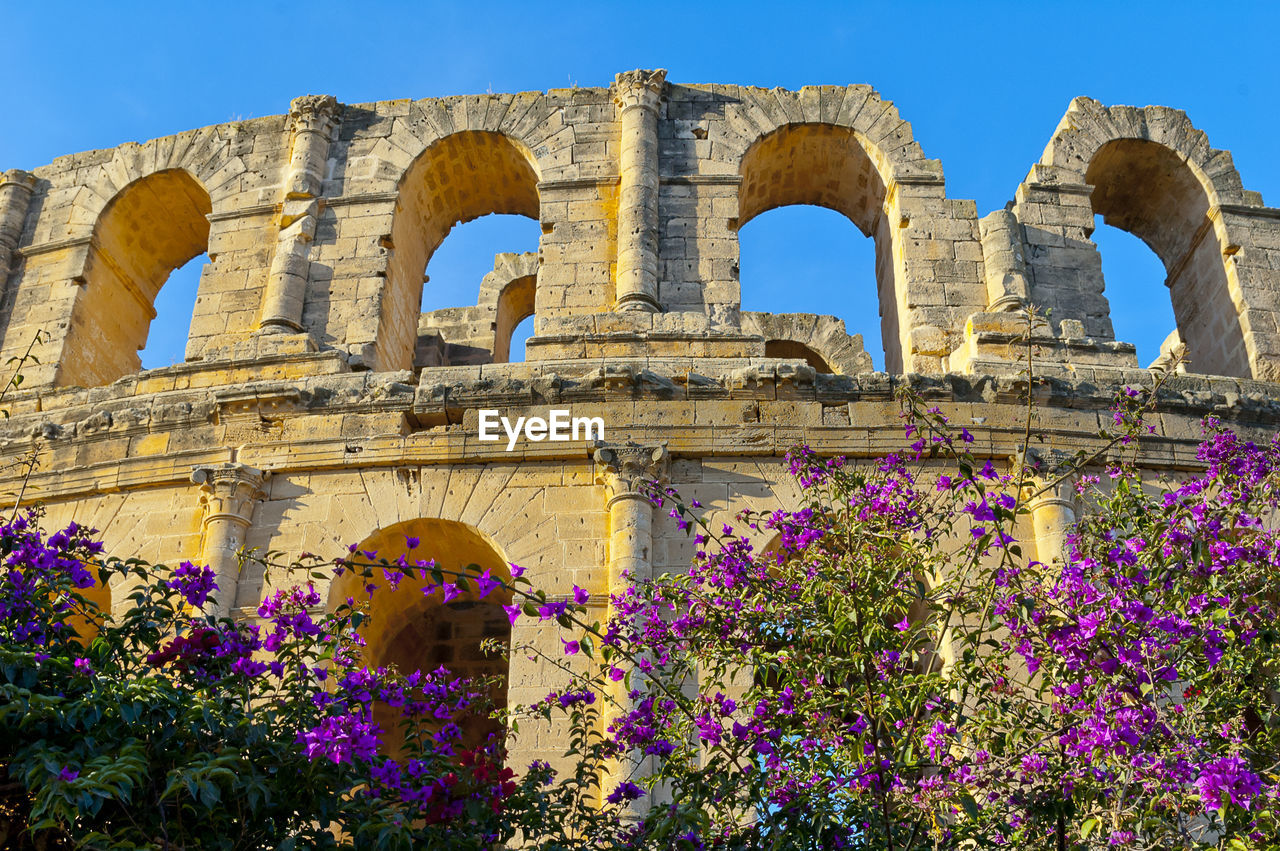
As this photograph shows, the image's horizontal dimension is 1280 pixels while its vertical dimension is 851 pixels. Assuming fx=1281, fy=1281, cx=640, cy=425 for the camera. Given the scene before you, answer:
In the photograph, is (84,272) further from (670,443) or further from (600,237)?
(670,443)

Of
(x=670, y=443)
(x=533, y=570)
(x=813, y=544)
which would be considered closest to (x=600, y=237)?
(x=670, y=443)

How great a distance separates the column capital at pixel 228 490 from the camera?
984cm

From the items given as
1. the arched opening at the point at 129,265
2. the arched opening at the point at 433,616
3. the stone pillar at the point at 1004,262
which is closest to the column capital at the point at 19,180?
the arched opening at the point at 129,265

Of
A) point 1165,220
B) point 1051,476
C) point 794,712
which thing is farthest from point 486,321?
point 794,712

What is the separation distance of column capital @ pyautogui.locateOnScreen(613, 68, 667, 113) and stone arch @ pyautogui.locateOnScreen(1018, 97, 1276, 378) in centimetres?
364

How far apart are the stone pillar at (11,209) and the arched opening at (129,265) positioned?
3.21 feet

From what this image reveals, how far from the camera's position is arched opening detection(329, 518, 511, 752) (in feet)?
32.5

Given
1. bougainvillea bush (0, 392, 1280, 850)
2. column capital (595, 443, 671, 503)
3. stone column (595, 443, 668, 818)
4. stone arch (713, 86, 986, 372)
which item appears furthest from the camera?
stone arch (713, 86, 986, 372)

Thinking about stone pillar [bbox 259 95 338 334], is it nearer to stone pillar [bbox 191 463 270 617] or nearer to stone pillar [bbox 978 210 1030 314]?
stone pillar [bbox 191 463 270 617]

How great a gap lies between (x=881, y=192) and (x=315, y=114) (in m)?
5.65

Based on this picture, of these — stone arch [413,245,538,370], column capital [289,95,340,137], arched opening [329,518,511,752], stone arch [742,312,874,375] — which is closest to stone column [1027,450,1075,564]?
arched opening [329,518,511,752]

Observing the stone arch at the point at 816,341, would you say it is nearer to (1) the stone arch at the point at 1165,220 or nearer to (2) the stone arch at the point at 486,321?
(2) the stone arch at the point at 486,321

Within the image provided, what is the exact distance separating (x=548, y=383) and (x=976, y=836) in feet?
17.9

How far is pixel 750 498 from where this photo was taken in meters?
9.70
